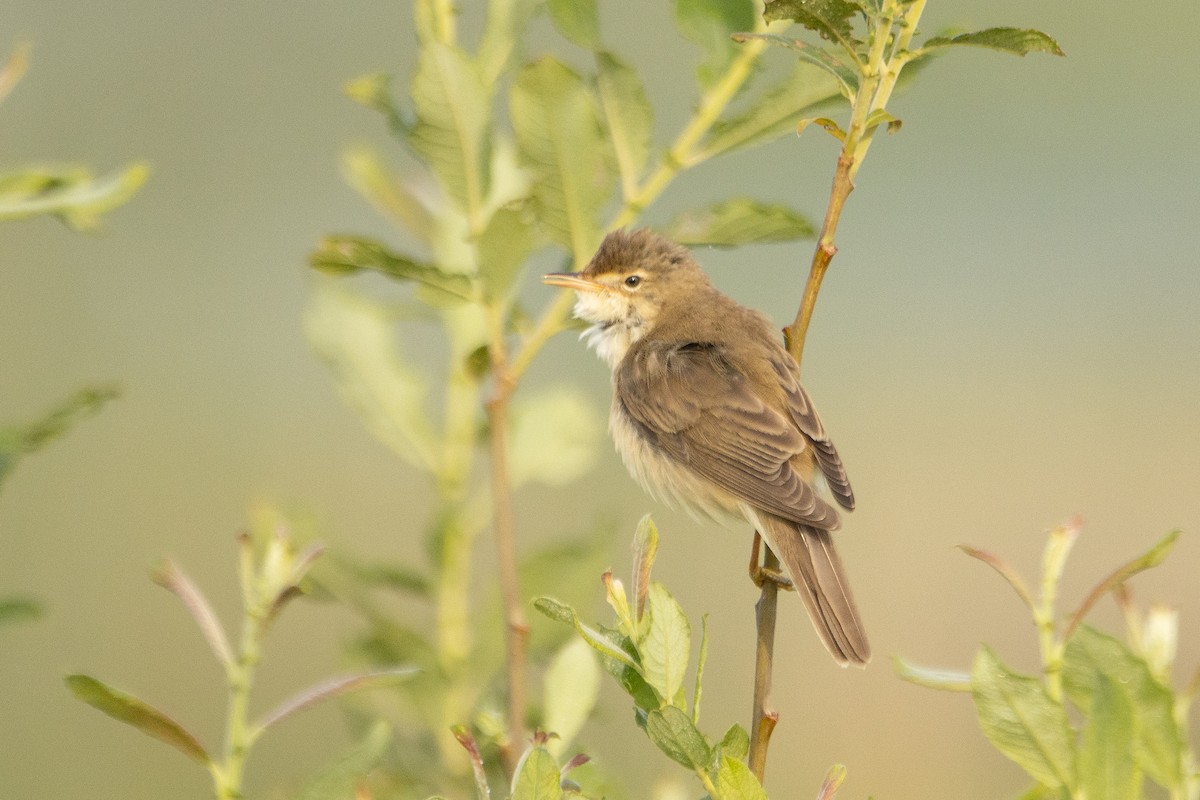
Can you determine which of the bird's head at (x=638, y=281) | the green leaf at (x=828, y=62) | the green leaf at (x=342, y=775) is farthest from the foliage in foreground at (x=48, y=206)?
the bird's head at (x=638, y=281)

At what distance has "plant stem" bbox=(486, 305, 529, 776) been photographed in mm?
1368

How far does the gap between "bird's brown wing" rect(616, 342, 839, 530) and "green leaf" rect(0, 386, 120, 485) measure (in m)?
1.40

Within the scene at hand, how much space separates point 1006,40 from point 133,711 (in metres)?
0.93

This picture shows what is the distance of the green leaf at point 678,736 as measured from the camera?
0.92m

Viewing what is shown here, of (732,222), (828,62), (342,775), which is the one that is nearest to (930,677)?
(342,775)

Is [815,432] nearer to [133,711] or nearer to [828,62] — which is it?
[828,62]

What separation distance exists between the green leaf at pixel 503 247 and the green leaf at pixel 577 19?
214 mm

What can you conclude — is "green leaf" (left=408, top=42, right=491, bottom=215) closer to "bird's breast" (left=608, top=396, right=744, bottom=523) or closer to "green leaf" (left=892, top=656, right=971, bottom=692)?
"green leaf" (left=892, top=656, right=971, bottom=692)

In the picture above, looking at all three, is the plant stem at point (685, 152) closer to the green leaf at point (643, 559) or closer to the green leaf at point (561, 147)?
the green leaf at point (561, 147)

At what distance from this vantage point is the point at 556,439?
6.94ft

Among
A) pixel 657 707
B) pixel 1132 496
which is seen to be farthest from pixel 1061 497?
pixel 657 707

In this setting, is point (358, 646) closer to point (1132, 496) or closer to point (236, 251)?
point (1132, 496)

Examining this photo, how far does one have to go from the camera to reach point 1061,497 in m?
5.29

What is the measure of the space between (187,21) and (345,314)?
581cm
